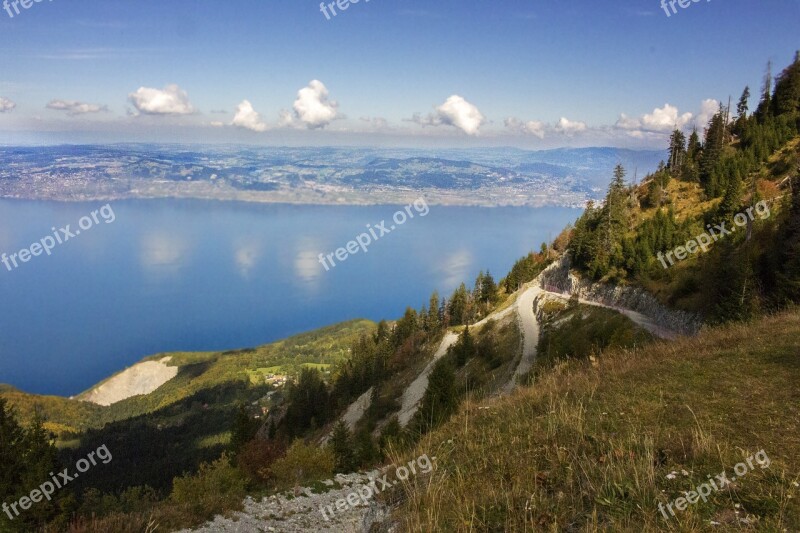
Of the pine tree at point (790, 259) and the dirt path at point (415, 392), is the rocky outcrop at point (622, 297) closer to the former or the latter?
the pine tree at point (790, 259)

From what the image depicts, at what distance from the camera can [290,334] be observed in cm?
16550

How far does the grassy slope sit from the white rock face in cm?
14783

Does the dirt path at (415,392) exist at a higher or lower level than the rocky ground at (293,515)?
lower

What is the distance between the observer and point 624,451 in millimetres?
4691

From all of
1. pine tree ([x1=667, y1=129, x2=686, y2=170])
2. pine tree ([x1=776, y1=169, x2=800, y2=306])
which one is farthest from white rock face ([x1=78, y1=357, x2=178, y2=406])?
pine tree ([x1=776, y1=169, x2=800, y2=306])

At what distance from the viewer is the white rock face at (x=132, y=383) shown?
12738cm

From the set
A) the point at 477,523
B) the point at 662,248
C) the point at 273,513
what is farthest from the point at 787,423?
the point at 662,248

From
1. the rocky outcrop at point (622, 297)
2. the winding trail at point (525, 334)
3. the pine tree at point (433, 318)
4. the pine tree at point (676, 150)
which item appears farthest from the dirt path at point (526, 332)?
the pine tree at point (676, 150)

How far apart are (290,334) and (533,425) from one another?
16735 cm

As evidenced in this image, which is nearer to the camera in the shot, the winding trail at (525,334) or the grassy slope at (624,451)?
the grassy slope at (624,451)

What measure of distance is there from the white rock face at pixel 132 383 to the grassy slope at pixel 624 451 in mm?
147830

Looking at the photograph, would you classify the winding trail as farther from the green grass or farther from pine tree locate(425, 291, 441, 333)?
the green grass

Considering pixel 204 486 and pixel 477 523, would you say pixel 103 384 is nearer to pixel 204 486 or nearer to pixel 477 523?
pixel 204 486

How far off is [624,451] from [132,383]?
15611 cm
